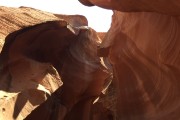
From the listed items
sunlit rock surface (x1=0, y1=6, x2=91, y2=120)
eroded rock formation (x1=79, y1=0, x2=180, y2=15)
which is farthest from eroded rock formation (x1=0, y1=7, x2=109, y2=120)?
eroded rock formation (x1=79, y1=0, x2=180, y2=15)

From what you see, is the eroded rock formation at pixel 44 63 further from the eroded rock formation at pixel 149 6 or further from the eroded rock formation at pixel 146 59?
the eroded rock formation at pixel 149 6

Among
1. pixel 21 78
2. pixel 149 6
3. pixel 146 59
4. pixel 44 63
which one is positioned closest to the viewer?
pixel 149 6

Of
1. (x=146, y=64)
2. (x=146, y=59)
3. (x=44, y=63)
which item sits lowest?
(x=44, y=63)

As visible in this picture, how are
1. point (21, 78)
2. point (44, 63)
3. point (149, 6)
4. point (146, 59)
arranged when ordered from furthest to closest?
point (44, 63)
point (21, 78)
point (146, 59)
point (149, 6)

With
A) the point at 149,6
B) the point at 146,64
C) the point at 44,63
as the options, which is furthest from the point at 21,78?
the point at 149,6

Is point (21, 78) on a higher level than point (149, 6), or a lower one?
lower

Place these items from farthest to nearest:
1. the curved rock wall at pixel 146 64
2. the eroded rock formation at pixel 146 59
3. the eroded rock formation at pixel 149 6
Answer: the curved rock wall at pixel 146 64 → the eroded rock formation at pixel 146 59 → the eroded rock formation at pixel 149 6

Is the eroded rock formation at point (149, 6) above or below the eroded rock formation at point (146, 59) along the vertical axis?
above

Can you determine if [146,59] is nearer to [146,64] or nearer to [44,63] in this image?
A: [146,64]

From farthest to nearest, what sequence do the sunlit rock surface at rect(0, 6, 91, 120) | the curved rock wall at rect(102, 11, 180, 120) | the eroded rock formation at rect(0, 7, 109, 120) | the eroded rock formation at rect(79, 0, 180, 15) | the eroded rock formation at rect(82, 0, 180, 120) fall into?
1. the eroded rock formation at rect(0, 7, 109, 120)
2. the sunlit rock surface at rect(0, 6, 91, 120)
3. the curved rock wall at rect(102, 11, 180, 120)
4. the eroded rock formation at rect(82, 0, 180, 120)
5. the eroded rock formation at rect(79, 0, 180, 15)

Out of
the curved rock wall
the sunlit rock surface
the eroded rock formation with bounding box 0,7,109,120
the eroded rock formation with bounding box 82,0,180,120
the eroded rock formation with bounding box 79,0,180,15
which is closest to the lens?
the eroded rock formation with bounding box 79,0,180,15

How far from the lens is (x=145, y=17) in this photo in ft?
25.7

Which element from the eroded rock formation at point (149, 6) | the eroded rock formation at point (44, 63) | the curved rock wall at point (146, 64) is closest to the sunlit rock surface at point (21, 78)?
the eroded rock formation at point (44, 63)

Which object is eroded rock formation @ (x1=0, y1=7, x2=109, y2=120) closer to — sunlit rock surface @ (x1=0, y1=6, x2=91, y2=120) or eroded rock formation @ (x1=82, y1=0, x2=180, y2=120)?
sunlit rock surface @ (x1=0, y1=6, x2=91, y2=120)
